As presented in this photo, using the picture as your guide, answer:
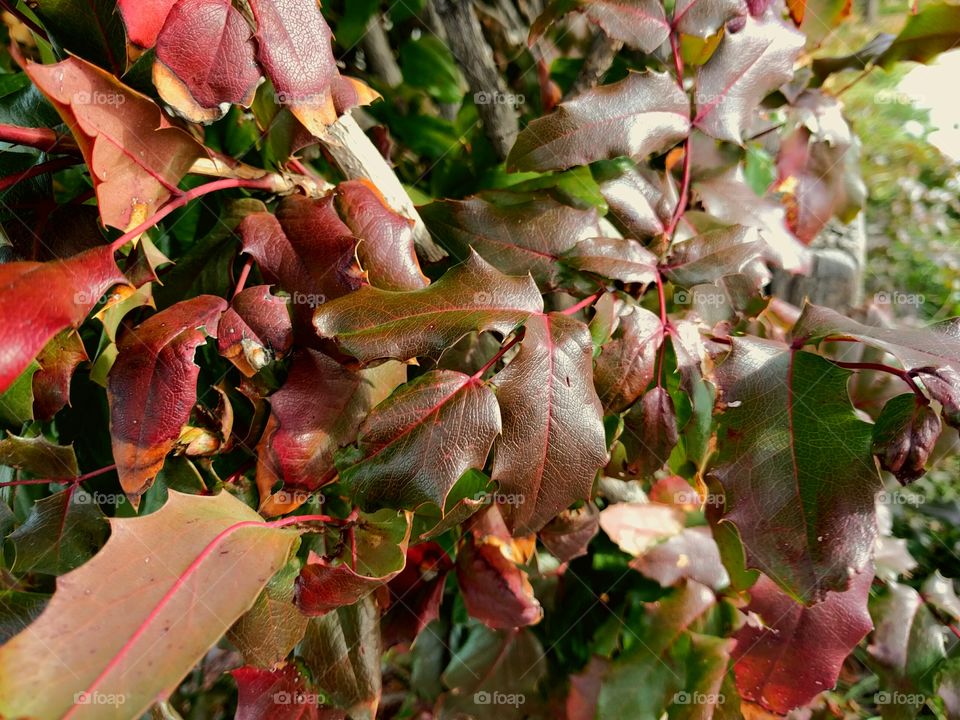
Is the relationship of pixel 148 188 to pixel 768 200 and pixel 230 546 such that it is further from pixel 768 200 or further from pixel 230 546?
pixel 768 200

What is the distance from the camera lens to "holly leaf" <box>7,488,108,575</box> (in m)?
0.55

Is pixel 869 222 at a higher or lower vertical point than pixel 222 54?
lower

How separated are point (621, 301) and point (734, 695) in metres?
0.50

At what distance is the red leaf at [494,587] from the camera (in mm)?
643

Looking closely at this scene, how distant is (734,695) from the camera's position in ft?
2.34

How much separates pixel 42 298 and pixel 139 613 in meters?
0.20

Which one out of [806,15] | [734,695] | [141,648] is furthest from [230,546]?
[806,15]

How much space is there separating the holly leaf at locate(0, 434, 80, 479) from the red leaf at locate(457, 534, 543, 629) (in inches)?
16.0
